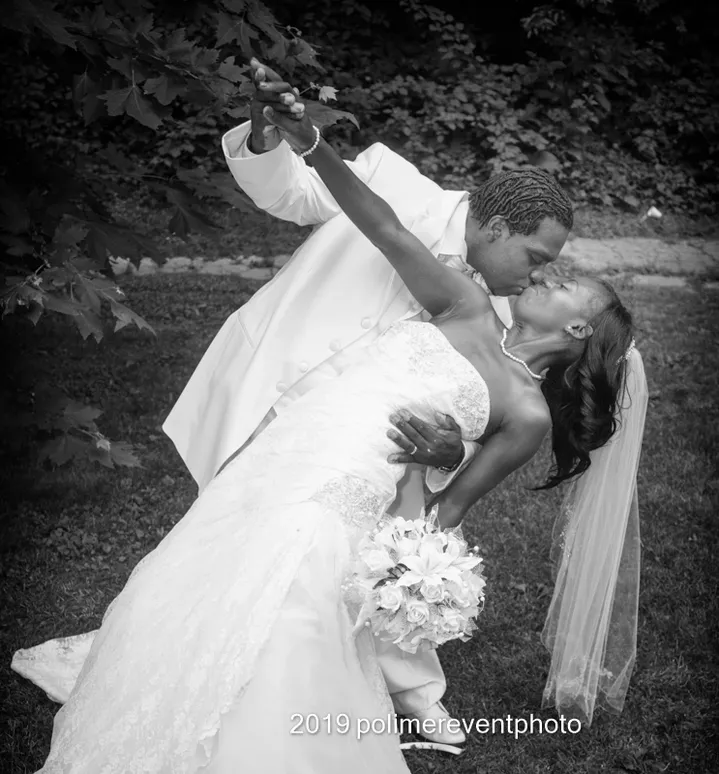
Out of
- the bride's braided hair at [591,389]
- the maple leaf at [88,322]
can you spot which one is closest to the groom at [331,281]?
the bride's braided hair at [591,389]

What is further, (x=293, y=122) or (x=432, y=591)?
(x=293, y=122)

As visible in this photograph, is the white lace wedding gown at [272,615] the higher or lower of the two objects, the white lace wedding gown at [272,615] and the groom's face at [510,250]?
the lower

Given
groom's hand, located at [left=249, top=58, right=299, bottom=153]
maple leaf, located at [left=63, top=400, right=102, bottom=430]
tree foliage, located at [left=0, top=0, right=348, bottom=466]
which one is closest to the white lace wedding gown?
groom's hand, located at [left=249, top=58, right=299, bottom=153]

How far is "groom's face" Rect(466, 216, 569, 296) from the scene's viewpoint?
130 inches

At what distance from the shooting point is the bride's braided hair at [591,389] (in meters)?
3.43

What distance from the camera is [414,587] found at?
2756 millimetres

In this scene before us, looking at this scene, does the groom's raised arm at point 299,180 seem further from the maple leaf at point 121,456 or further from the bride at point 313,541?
the maple leaf at point 121,456

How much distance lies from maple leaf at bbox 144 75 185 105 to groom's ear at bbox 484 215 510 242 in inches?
60.2

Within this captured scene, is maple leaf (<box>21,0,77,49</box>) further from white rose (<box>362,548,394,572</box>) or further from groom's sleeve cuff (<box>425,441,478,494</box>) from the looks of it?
white rose (<box>362,548,394,572</box>)

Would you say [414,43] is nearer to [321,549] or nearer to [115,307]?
[115,307]

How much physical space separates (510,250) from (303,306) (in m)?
0.81

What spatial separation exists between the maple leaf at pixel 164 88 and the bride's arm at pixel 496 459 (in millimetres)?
Answer: 2034

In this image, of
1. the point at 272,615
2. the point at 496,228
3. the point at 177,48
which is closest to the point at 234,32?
the point at 177,48

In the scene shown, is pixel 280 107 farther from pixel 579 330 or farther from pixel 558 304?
pixel 579 330
